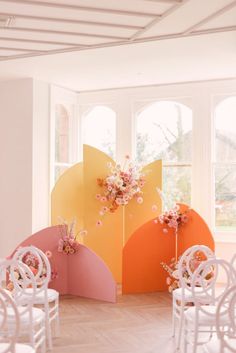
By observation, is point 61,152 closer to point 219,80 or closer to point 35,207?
point 35,207

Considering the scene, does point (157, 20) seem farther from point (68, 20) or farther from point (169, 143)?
point (169, 143)

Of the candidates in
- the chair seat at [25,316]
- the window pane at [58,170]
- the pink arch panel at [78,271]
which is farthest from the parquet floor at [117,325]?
the window pane at [58,170]

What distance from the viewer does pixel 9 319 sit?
382cm

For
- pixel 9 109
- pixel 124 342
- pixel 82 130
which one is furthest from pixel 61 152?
pixel 124 342

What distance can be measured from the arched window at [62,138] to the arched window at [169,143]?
1085 mm

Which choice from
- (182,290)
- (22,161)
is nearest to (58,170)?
(22,161)

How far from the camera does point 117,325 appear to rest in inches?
207

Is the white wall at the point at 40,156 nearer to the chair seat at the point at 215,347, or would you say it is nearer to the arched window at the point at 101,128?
the arched window at the point at 101,128

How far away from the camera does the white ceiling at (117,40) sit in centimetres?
430

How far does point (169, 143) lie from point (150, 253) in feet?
5.97

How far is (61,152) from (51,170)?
60cm

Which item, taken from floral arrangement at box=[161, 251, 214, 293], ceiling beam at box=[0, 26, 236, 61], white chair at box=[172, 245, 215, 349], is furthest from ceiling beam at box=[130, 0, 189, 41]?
floral arrangement at box=[161, 251, 214, 293]

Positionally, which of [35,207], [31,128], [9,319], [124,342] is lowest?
[124,342]

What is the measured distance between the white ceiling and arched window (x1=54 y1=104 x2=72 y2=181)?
65 centimetres
